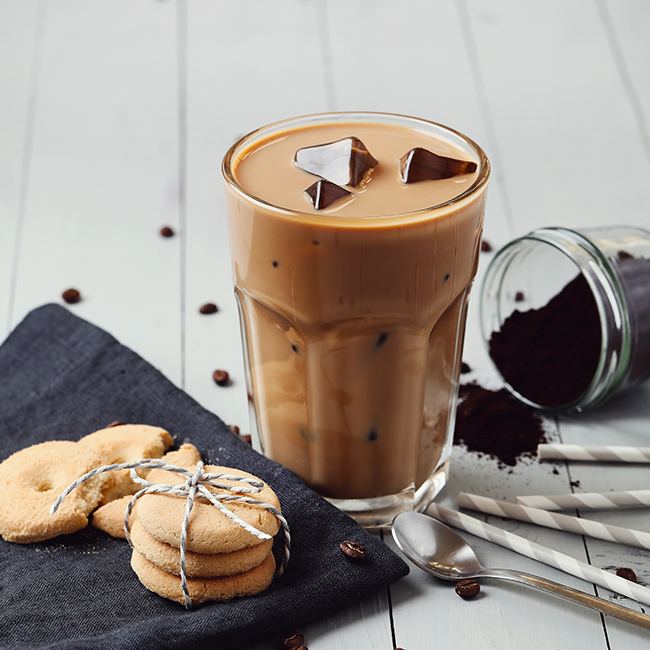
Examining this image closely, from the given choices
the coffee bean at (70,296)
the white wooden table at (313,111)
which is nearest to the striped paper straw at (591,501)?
the white wooden table at (313,111)

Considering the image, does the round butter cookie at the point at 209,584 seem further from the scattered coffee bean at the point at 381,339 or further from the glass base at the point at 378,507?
the scattered coffee bean at the point at 381,339

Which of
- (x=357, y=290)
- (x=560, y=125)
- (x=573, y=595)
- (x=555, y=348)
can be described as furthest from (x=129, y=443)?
(x=560, y=125)

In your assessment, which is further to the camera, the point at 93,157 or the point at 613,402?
the point at 93,157

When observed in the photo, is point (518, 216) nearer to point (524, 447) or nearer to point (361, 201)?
point (524, 447)

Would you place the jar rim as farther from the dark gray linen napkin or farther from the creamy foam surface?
the dark gray linen napkin

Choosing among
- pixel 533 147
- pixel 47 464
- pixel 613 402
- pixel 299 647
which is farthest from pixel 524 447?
pixel 533 147

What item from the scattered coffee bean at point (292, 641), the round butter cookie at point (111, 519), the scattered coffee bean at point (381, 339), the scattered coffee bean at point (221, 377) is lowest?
the scattered coffee bean at point (292, 641)

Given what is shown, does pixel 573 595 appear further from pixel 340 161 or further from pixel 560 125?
pixel 560 125
